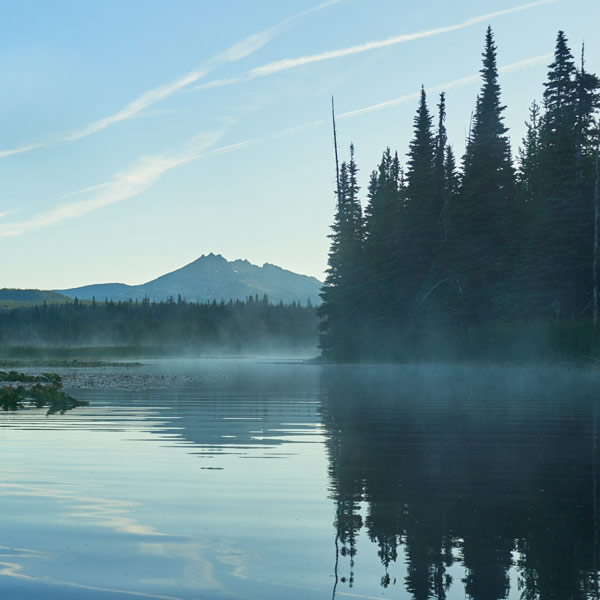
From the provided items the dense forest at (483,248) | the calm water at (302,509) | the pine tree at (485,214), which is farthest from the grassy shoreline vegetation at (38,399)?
the pine tree at (485,214)

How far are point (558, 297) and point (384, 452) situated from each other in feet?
173

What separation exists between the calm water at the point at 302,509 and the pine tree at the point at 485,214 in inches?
2122

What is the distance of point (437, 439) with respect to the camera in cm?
1602

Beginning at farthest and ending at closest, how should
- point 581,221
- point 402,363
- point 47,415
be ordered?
point 402,363 → point 581,221 → point 47,415

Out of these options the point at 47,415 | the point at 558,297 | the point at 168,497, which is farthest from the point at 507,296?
the point at 168,497

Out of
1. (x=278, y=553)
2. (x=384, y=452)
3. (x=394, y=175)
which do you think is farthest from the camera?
(x=394, y=175)

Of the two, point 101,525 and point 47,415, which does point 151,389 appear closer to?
point 47,415

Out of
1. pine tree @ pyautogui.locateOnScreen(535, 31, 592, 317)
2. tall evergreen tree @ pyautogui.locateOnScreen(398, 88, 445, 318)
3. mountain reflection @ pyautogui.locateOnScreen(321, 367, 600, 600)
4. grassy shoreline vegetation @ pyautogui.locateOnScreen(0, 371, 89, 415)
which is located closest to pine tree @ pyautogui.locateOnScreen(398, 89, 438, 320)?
tall evergreen tree @ pyautogui.locateOnScreen(398, 88, 445, 318)

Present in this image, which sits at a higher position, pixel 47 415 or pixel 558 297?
pixel 558 297

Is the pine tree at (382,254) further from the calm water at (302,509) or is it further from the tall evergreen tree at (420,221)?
the calm water at (302,509)

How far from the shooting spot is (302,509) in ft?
31.3

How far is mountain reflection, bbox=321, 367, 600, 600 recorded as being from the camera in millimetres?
6688

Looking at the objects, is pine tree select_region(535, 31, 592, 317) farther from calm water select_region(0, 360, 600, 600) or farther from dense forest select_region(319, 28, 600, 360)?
calm water select_region(0, 360, 600, 600)

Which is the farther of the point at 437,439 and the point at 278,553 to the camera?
the point at 437,439
